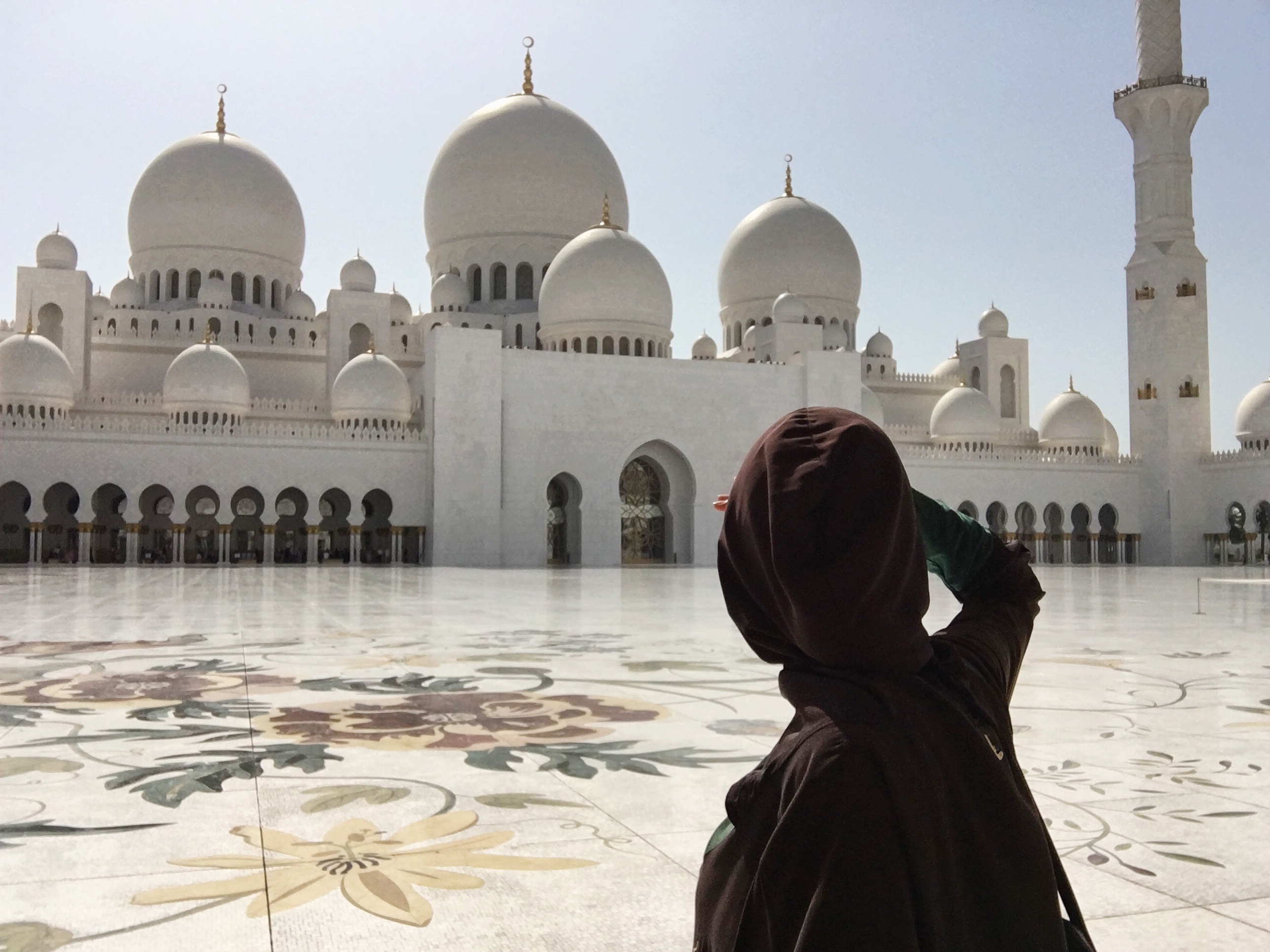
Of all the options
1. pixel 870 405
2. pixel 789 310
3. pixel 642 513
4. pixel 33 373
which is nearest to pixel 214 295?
pixel 33 373

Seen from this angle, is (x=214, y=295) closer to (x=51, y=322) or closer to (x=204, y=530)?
(x=51, y=322)

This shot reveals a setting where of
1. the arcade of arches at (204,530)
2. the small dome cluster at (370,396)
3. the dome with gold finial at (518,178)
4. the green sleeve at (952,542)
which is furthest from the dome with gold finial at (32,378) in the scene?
the green sleeve at (952,542)

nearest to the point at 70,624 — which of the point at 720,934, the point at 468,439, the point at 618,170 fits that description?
the point at 720,934

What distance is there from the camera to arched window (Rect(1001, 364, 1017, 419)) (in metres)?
30.2

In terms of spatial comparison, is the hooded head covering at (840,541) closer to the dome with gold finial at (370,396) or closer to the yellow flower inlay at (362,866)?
the yellow flower inlay at (362,866)

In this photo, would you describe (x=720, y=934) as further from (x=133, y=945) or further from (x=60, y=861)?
(x=60, y=861)

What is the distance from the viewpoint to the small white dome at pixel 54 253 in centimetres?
2452

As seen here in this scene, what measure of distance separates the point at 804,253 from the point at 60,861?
27.6 metres

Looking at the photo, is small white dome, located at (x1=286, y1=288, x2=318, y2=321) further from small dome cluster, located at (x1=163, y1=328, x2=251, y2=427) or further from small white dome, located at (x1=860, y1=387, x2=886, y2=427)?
small white dome, located at (x1=860, y1=387, x2=886, y2=427)

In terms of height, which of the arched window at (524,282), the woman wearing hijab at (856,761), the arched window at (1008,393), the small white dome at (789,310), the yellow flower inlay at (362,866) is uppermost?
the arched window at (524,282)

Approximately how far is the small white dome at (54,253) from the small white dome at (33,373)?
3.60 m

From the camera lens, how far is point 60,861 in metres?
2.17

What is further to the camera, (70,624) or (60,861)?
(70,624)

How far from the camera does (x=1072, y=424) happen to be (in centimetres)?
2736
